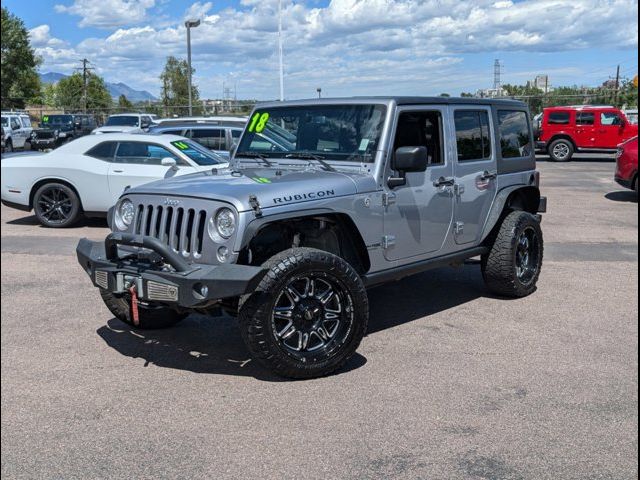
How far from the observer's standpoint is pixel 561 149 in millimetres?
24422

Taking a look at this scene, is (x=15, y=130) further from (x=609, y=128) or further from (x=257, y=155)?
(x=257, y=155)

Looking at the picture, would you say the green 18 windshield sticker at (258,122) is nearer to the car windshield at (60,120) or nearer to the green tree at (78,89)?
the car windshield at (60,120)

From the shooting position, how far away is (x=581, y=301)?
21.1 ft

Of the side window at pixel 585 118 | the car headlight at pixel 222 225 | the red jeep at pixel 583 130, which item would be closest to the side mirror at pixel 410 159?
the car headlight at pixel 222 225

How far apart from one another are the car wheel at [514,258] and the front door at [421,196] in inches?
31.8

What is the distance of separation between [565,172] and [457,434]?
1839 centimetres

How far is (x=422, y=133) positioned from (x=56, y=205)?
22.3 ft

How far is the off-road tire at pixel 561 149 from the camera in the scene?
79.6 feet

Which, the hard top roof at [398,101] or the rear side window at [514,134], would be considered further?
the rear side window at [514,134]

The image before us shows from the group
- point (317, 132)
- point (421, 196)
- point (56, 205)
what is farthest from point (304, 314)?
point (56, 205)

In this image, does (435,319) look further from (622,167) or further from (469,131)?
(622,167)

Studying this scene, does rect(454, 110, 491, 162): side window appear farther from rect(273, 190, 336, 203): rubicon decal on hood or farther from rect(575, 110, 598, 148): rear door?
rect(575, 110, 598, 148): rear door

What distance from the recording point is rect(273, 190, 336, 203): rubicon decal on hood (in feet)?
14.4

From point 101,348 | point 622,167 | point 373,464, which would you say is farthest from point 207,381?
point 622,167
